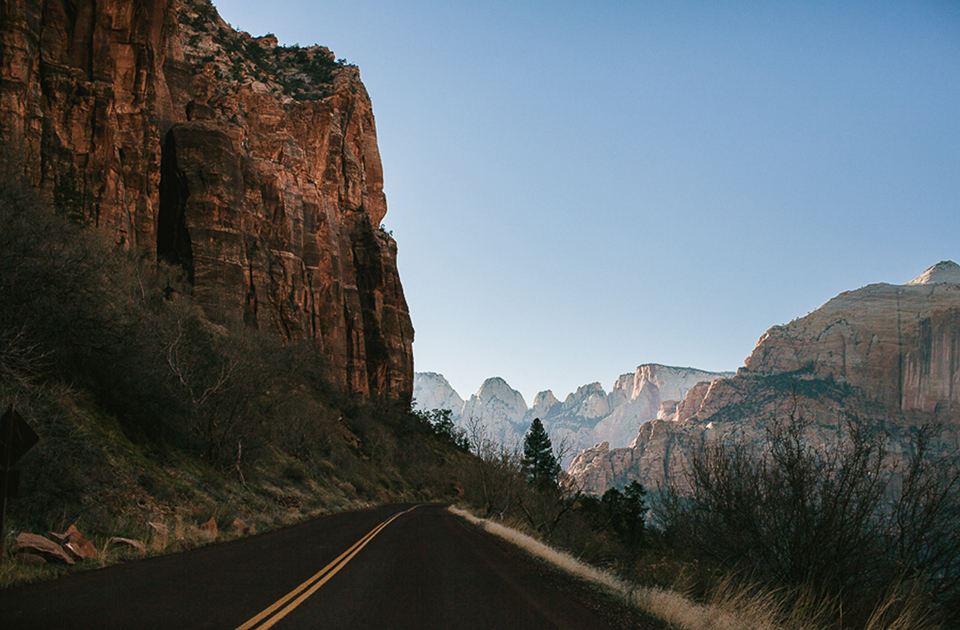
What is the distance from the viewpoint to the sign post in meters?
7.22

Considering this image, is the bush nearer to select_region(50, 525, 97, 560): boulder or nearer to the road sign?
the road sign

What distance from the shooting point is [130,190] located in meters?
44.2

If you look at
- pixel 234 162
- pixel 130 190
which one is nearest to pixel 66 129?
pixel 130 190

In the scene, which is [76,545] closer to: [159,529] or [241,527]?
[159,529]

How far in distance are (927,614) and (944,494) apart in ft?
7.44

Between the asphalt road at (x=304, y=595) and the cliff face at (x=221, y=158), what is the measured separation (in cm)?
2931

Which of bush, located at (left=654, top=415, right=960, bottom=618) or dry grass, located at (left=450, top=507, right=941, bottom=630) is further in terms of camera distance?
bush, located at (left=654, top=415, right=960, bottom=618)

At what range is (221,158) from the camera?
51062mm

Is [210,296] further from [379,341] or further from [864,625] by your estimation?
[864,625]

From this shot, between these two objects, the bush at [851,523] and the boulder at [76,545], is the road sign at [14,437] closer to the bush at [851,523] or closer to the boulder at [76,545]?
the boulder at [76,545]

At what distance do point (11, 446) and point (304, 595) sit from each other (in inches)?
164

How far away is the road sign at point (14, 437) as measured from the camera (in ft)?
23.7

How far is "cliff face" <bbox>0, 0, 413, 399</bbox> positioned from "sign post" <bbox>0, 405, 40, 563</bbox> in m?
28.9

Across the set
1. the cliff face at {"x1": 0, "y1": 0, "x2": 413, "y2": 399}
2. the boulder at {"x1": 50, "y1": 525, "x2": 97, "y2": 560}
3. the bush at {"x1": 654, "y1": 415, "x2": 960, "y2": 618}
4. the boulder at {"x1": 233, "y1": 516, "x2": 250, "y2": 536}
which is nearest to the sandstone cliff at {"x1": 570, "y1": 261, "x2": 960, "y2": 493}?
the cliff face at {"x1": 0, "y1": 0, "x2": 413, "y2": 399}
